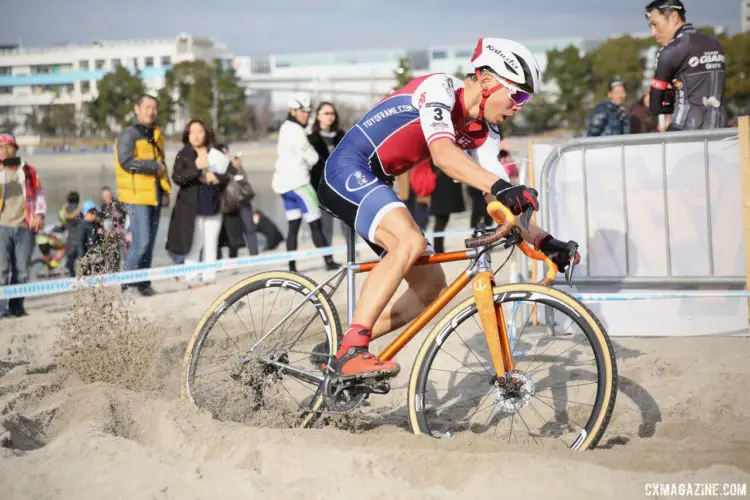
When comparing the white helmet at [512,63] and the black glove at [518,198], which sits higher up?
the white helmet at [512,63]

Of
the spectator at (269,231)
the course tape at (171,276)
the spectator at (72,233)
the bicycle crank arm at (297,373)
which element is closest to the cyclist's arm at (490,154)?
the bicycle crank arm at (297,373)

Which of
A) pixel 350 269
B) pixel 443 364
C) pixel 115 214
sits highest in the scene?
pixel 115 214

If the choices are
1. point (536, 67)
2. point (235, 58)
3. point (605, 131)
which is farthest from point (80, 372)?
point (235, 58)

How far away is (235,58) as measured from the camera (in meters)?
138

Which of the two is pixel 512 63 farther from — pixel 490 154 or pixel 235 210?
pixel 235 210

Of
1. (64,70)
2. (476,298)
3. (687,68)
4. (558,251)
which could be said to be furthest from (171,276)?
(64,70)

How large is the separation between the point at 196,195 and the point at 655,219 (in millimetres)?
5381

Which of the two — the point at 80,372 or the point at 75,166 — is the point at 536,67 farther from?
the point at 75,166

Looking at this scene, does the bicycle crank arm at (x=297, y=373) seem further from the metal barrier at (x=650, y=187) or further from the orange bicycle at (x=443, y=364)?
the metal barrier at (x=650, y=187)

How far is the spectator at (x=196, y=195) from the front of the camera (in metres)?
10.2

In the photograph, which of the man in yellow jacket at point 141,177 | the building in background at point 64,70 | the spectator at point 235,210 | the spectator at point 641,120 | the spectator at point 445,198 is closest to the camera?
the man in yellow jacket at point 141,177

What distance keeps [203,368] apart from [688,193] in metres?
3.95

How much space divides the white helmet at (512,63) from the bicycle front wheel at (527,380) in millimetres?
1027

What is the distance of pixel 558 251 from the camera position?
4.48 metres
